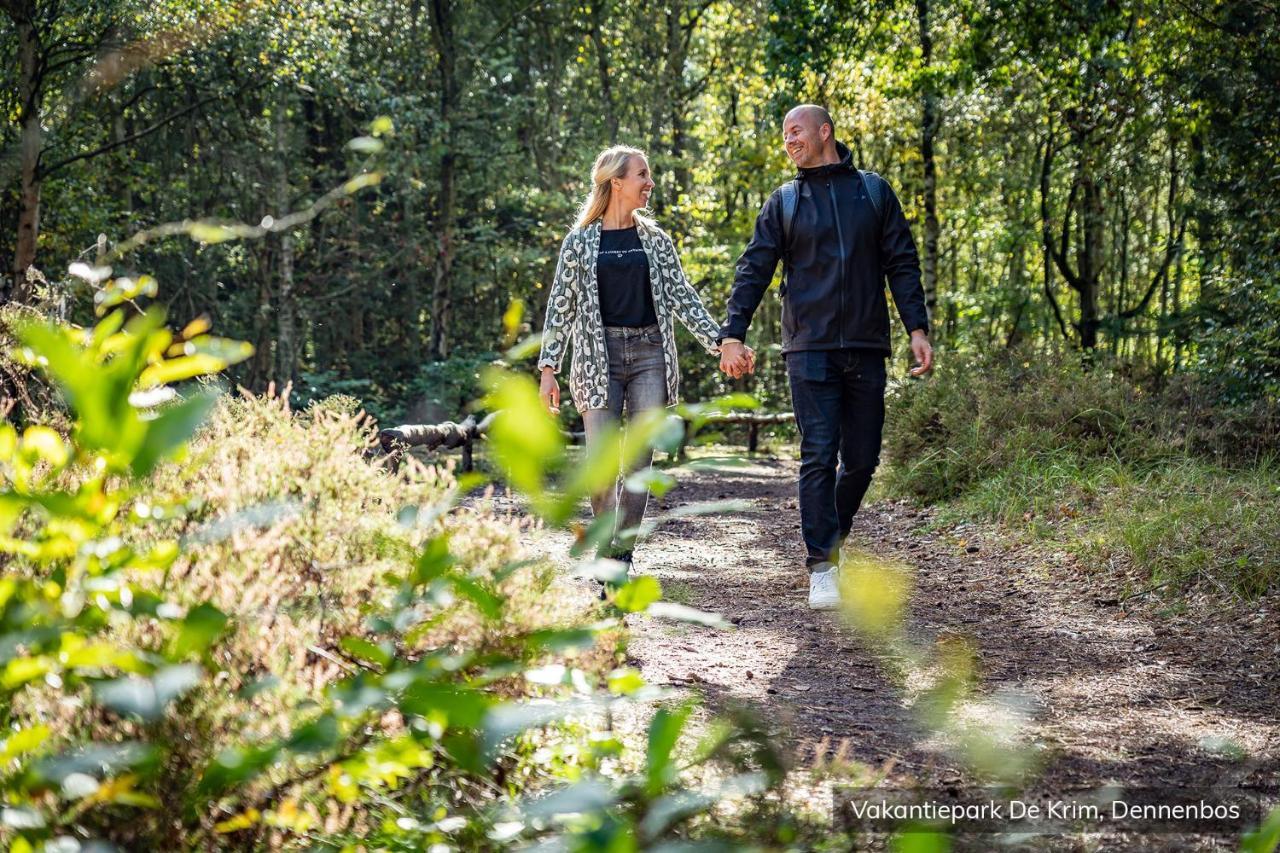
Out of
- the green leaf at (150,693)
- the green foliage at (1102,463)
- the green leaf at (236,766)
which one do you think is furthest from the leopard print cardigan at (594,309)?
the green leaf at (150,693)

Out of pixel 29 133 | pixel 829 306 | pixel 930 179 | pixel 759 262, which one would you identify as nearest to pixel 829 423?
pixel 829 306

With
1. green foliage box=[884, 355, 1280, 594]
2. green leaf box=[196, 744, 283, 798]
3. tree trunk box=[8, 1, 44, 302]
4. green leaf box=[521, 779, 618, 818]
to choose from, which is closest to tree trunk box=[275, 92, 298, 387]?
tree trunk box=[8, 1, 44, 302]

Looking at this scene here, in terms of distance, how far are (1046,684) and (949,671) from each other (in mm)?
361

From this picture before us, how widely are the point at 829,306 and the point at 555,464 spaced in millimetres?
5012

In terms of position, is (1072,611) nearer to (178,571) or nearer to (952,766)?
(952,766)

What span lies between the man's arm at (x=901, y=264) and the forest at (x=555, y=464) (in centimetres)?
144

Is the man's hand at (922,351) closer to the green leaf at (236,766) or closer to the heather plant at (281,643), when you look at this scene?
the heather plant at (281,643)

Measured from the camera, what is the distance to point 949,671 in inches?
181

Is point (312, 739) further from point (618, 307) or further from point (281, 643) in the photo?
point (618, 307)

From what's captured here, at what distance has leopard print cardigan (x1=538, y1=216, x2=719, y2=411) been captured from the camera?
566cm

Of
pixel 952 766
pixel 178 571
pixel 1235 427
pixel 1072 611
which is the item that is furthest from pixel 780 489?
pixel 178 571

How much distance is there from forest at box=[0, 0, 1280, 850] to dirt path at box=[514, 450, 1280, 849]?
0.03m

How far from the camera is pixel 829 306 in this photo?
229 inches

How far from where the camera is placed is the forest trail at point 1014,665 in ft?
11.4
